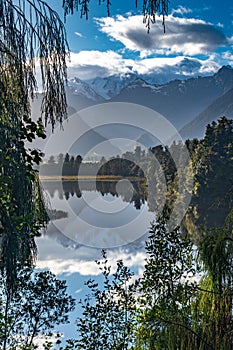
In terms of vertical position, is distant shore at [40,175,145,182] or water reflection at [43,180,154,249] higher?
distant shore at [40,175,145,182]

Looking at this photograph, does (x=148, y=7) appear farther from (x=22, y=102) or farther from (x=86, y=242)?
(x=86, y=242)

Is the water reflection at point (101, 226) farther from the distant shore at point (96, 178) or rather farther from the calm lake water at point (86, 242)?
the distant shore at point (96, 178)

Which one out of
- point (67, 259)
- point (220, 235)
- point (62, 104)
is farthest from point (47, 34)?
point (67, 259)

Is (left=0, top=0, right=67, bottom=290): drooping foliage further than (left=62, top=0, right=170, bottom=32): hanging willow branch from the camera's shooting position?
Yes

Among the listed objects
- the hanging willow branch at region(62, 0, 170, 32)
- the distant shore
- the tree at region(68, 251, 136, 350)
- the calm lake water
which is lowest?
the tree at region(68, 251, 136, 350)

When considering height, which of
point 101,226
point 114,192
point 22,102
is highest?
point 114,192

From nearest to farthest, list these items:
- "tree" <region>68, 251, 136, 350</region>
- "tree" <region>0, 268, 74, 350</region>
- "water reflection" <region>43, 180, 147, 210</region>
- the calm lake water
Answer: "tree" <region>68, 251, 136, 350</region> → "tree" <region>0, 268, 74, 350</region> → the calm lake water → "water reflection" <region>43, 180, 147, 210</region>

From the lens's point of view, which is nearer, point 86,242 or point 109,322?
point 109,322

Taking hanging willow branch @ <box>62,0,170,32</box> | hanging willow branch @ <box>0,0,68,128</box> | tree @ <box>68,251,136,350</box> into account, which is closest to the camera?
hanging willow branch @ <box>62,0,170,32</box>

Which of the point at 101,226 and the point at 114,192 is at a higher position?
the point at 114,192

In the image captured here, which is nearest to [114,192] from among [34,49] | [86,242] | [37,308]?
[86,242]

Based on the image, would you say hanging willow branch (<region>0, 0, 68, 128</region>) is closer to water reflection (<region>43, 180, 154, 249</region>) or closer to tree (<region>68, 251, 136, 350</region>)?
tree (<region>68, 251, 136, 350</region>)

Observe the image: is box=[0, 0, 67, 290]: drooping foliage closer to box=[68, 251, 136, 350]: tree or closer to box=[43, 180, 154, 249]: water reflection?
box=[68, 251, 136, 350]: tree

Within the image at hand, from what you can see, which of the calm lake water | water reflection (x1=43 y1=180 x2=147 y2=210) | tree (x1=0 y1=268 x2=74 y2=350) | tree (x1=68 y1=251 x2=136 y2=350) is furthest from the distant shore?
tree (x1=68 y1=251 x2=136 y2=350)
